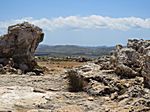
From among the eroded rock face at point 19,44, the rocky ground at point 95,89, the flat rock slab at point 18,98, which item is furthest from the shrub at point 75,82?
the eroded rock face at point 19,44

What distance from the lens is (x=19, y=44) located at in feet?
115

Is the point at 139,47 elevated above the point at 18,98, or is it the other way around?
the point at 139,47

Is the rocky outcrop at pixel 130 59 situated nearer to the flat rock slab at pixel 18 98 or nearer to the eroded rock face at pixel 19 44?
the flat rock slab at pixel 18 98

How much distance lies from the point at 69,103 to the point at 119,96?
2.27 m

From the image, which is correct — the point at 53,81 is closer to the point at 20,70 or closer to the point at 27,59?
the point at 20,70

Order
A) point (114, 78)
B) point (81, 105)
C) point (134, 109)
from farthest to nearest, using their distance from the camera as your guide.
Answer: point (114, 78) → point (81, 105) → point (134, 109)

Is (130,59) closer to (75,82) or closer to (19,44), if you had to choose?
(75,82)

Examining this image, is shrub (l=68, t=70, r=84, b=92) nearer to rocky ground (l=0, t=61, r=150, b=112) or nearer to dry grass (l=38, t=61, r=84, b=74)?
rocky ground (l=0, t=61, r=150, b=112)

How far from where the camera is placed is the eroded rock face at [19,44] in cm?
3481

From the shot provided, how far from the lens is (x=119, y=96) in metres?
17.5

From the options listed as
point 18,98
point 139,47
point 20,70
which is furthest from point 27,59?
point 18,98

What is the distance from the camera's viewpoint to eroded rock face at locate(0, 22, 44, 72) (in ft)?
114

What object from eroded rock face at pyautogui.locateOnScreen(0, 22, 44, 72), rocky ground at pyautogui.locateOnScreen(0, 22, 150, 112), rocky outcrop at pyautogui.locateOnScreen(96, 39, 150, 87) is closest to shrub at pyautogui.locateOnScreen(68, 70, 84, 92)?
rocky ground at pyautogui.locateOnScreen(0, 22, 150, 112)

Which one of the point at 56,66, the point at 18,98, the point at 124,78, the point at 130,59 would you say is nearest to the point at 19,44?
the point at 56,66
